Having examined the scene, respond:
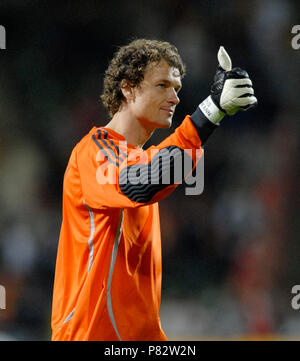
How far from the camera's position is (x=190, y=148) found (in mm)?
1644

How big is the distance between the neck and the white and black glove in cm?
50

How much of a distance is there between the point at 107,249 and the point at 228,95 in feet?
2.53

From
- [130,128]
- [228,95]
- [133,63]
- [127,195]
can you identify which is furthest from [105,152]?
[133,63]

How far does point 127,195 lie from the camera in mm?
1620

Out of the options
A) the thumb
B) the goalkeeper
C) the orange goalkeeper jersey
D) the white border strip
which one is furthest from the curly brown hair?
the white border strip

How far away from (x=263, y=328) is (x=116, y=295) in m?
2.78

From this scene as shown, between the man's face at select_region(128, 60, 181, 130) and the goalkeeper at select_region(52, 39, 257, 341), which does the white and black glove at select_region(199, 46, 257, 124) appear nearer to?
the goalkeeper at select_region(52, 39, 257, 341)

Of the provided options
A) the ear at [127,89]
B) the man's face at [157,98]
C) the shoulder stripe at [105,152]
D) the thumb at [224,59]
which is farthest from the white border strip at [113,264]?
the thumb at [224,59]

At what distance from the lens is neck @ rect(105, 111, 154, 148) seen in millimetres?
2102

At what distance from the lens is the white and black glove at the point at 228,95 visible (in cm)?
164

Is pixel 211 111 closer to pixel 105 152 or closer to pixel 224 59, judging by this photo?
pixel 224 59

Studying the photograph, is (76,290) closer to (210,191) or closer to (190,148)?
(190,148)
